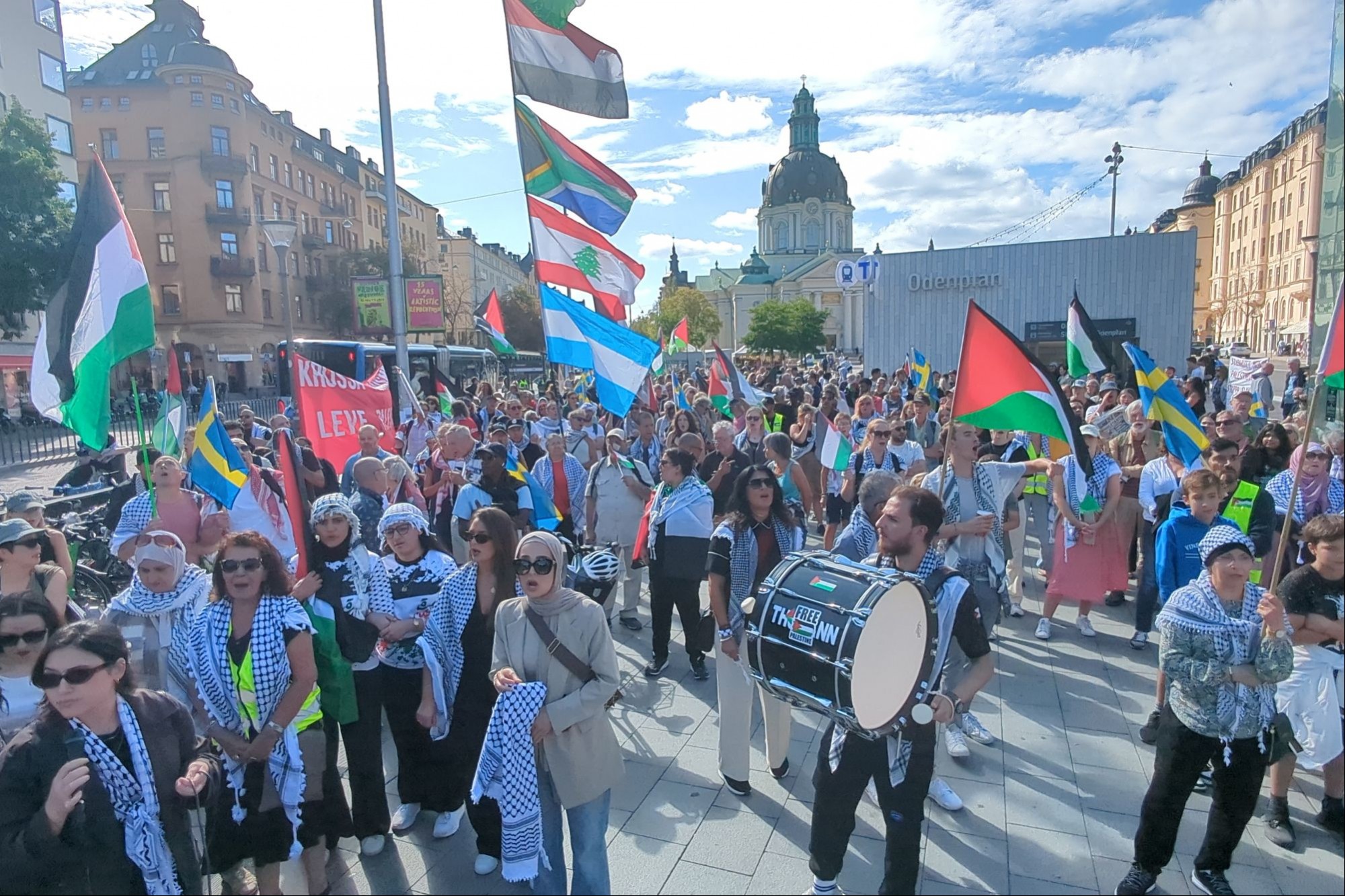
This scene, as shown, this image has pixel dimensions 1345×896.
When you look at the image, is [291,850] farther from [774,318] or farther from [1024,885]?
[774,318]

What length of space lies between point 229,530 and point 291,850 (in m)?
2.97

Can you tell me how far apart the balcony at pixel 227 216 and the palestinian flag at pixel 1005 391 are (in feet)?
158

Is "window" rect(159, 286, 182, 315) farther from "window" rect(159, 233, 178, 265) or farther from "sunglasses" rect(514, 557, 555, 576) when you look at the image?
"sunglasses" rect(514, 557, 555, 576)

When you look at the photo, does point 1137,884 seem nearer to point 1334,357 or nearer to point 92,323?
point 1334,357

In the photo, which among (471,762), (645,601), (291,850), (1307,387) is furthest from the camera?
(1307,387)

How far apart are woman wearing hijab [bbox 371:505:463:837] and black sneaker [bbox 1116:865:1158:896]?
3027 millimetres

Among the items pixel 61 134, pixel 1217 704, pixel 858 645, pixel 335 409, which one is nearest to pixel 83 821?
pixel 858 645

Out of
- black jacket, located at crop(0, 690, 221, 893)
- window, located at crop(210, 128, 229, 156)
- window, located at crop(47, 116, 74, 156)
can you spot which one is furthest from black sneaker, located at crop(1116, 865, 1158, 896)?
window, located at crop(210, 128, 229, 156)

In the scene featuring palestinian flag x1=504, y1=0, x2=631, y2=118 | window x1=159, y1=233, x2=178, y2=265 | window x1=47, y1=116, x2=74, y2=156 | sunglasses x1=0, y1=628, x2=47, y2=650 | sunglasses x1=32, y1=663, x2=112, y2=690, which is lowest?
sunglasses x1=0, y1=628, x2=47, y2=650

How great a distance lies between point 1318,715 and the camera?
3627mm

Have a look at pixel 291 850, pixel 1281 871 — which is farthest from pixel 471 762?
pixel 1281 871

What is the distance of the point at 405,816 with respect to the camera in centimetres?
400

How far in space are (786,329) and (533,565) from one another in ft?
258

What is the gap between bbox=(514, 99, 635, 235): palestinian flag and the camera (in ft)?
25.1
